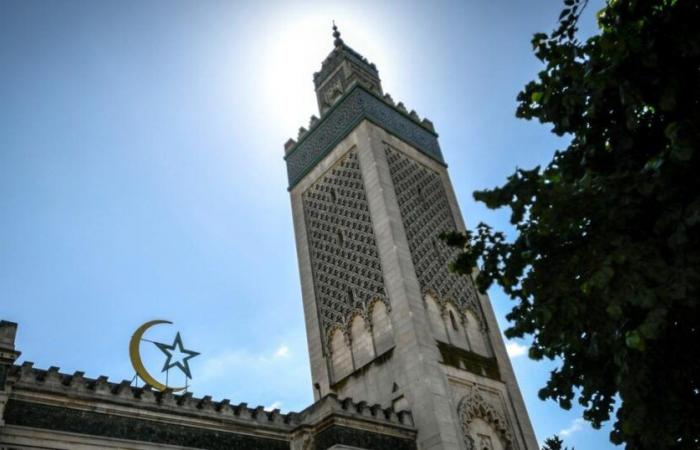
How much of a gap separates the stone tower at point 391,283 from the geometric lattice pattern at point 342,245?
5 cm

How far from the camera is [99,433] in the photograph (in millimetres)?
11617

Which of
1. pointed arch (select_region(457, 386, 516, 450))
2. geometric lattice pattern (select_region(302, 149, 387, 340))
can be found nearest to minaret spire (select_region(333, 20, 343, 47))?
geometric lattice pattern (select_region(302, 149, 387, 340))

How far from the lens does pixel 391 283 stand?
1856 cm

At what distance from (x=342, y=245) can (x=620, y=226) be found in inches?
599

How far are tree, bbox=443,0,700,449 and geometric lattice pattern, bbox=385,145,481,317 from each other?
11413mm

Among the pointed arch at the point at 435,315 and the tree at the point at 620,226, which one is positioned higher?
the pointed arch at the point at 435,315

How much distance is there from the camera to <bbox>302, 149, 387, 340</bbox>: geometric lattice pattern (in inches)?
778

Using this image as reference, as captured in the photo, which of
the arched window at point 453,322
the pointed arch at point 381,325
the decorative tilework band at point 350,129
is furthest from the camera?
the decorative tilework band at point 350,129

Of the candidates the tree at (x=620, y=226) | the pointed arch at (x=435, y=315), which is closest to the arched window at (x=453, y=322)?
the pointed arch at (x=435, y=315)

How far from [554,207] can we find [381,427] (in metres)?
10.4

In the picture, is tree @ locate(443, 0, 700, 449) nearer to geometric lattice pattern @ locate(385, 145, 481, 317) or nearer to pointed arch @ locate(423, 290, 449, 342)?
pointed arch @ locate(423, 290, 449, 342)

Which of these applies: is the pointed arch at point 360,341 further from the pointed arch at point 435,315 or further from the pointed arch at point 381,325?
the pointed arch at point 435,315

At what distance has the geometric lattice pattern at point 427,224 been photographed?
1994 cm

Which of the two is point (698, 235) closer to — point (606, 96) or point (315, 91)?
point (606, 96)
